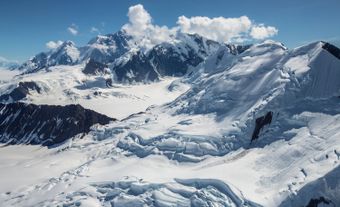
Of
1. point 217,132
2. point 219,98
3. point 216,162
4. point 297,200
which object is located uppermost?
point 219,98

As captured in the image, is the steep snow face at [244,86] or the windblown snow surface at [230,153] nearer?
the windblown snow surface at [230,153]

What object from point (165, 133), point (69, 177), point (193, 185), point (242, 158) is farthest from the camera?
point (165, 133)

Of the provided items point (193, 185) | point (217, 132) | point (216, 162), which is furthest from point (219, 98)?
point (193, 185)

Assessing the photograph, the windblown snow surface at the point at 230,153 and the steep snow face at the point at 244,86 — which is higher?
the steep snow face at the point at 244,86

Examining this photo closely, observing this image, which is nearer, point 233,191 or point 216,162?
point 233,191

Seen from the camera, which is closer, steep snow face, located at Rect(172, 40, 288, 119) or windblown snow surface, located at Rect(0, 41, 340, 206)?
windblown snow surface, located at Rect(0, 41, 340, 206)

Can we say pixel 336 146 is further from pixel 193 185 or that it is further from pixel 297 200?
pixel 193 185

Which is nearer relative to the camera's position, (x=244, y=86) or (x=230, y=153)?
(x=230, y=153)

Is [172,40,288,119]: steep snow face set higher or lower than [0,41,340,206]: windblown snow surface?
higher
